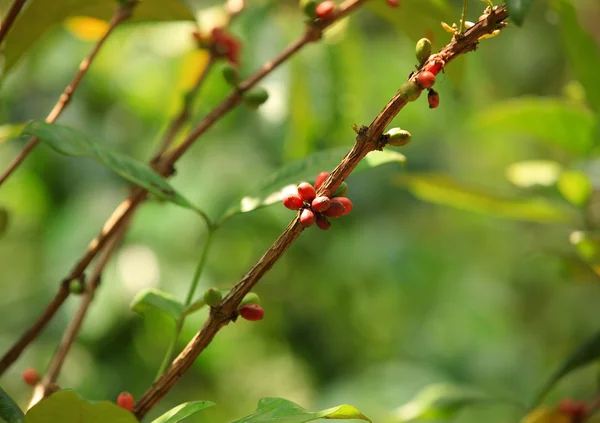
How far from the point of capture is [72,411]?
0.36 meters

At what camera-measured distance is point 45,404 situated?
1.16 ft

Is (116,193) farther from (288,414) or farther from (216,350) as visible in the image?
(288,414)

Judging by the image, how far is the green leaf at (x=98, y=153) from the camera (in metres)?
0.42

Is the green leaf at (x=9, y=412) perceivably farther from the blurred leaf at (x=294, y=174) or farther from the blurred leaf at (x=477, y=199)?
the blurred leaf at (x=477, y=199)

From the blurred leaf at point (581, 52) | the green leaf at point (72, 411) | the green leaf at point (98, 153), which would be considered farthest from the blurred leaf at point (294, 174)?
the blurred leaf at point (581, 52)

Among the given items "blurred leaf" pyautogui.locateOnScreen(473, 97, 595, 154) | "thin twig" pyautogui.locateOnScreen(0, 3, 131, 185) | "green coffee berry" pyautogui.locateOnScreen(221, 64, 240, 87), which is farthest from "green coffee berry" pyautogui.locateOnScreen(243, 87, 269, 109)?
"blurred leaf" pyautogui.locateOnScreen(473, 97, 595, 154)

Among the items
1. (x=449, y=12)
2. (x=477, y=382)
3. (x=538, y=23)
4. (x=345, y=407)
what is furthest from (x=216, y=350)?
(x=538, y=23)

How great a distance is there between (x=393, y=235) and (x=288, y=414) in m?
1.55

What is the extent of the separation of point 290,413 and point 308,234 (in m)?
1.50

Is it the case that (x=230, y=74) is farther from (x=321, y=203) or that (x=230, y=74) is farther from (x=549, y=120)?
(x=549, y=120)

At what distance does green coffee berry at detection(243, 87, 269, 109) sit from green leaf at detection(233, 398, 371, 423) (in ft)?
0.84

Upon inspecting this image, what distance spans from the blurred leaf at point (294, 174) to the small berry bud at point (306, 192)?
0.08 m

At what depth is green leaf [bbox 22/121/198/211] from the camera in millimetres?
421

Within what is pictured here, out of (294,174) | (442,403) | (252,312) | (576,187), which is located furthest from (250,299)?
(576,187)
